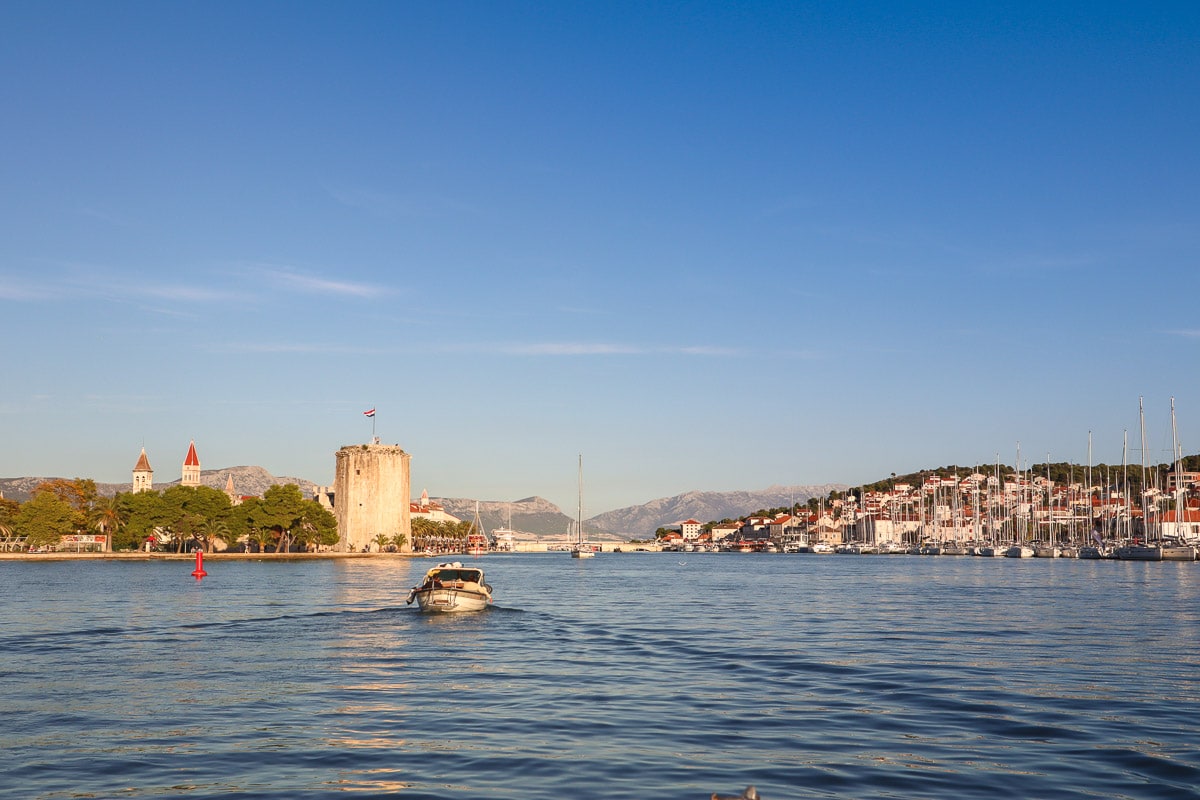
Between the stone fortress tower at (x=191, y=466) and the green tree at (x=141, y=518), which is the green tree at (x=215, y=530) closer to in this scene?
the green tree at (x=141, y=518)

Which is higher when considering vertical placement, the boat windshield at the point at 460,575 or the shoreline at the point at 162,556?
the boat windshield at the point at 460,575

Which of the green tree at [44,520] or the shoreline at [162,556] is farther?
the green tree at [44,520]

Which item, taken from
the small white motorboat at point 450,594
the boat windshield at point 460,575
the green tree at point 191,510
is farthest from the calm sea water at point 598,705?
the green tree at point 191,510

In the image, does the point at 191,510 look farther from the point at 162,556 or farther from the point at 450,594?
the point at 450,594

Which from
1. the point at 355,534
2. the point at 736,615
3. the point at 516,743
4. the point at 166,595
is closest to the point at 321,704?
the point at 516,743

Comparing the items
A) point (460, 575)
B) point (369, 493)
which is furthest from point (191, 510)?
point (460, 575)

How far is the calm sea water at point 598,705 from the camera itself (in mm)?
13266

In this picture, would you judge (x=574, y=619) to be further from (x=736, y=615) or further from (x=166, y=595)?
(x=166, y=595)

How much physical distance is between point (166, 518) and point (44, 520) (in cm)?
1277

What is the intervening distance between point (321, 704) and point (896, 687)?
11.3 m

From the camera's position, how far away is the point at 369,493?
14700cm

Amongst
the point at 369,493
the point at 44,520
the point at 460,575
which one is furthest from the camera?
the point at 369,493

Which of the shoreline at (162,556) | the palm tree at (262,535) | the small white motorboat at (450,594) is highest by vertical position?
the small white motorboat at (450,594)

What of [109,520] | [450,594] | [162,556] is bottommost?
[162,556]
